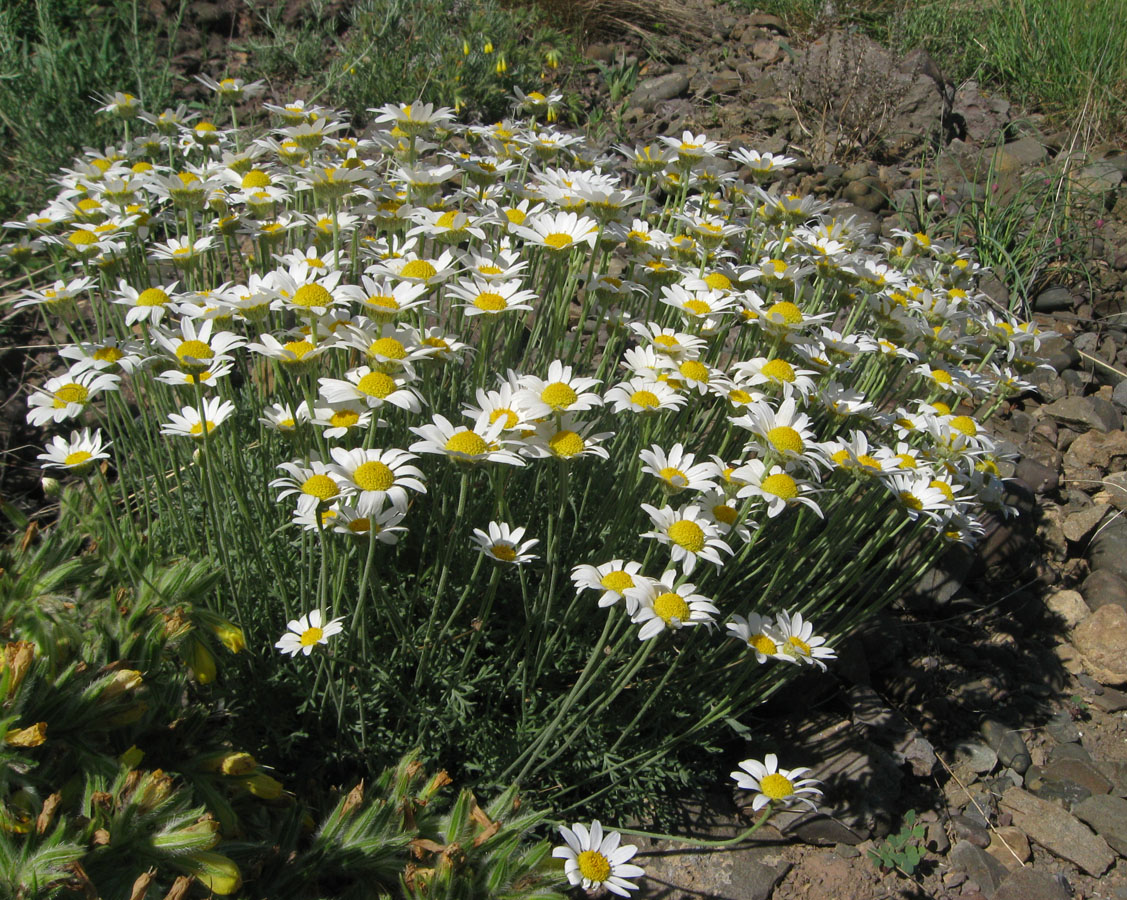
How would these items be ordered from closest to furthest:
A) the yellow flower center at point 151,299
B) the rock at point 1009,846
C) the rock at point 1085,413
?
the yellow flower center at point 151,299 → the rock at point 1009,846 → the rock at point 1085,413

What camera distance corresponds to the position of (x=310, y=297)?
Answer: 222 cm

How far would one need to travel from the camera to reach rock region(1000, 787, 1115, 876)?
3.08 m

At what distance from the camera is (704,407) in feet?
10.5

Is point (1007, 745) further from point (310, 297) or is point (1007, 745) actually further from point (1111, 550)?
point (310, 297)

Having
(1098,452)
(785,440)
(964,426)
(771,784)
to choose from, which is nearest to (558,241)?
(785,440)

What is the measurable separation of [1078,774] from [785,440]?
7.43 ft

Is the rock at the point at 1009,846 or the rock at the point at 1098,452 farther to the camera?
the rock at the point at 1098,452

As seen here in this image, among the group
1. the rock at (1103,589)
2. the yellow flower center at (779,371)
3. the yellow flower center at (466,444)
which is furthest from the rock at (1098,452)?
the yellow flower center at (466,444)

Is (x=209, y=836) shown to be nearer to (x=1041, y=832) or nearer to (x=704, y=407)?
(x=704, y=407)

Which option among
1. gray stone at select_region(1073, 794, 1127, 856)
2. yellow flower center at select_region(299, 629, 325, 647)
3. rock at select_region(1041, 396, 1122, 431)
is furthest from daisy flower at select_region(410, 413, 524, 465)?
rock at select_region(1041, 396, 1122, 431)

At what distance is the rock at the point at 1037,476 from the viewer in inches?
184

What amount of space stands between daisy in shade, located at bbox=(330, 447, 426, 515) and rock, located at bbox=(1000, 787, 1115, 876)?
8.99ft

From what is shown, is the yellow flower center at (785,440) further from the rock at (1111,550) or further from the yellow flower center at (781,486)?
the rock at (1111,550)

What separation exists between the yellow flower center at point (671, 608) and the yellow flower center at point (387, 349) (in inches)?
36.5
